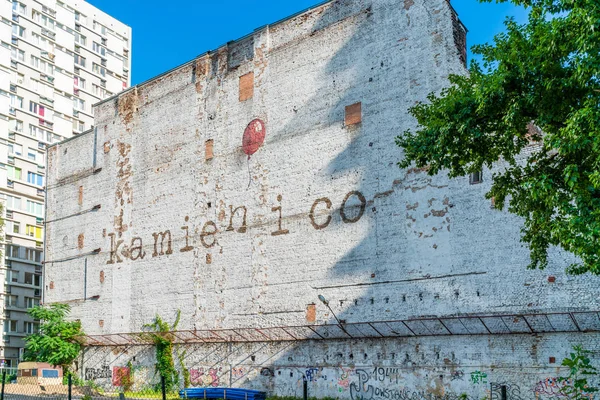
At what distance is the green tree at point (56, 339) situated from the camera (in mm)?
34000

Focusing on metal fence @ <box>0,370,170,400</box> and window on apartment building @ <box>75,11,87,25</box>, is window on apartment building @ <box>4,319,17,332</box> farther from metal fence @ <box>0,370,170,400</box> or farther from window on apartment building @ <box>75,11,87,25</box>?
window on apartment building @ <box>75,11,87,25</box>

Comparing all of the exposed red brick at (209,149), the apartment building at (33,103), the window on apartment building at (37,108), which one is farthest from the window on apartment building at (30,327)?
the exposed red brick at (209,149)

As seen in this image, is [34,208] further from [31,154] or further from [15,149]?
[15,149]

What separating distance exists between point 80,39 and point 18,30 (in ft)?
19.8

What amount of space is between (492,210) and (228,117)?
1315cm

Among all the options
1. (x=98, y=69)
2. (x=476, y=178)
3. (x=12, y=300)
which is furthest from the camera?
(x=98, y=69)

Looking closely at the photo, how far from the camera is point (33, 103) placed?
55.4 metres

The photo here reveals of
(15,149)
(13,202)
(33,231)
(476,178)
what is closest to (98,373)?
(476,178)

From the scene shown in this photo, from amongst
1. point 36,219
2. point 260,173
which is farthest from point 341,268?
point 36,219

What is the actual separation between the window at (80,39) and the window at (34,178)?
1278cm

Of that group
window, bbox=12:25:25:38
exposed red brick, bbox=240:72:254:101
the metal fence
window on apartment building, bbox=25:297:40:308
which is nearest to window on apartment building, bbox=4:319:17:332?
window on apartment building, bbox=25:297:40:308

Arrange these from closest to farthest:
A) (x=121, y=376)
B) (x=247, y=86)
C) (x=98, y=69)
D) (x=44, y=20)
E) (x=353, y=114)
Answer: (x=353, y=114), (x=247, y=86), (x=121, y=376), (x=44, y=20), (x=98, y=69)

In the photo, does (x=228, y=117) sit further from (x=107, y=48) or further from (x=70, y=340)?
(x=107, y=48)

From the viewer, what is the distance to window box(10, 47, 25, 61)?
178ft
